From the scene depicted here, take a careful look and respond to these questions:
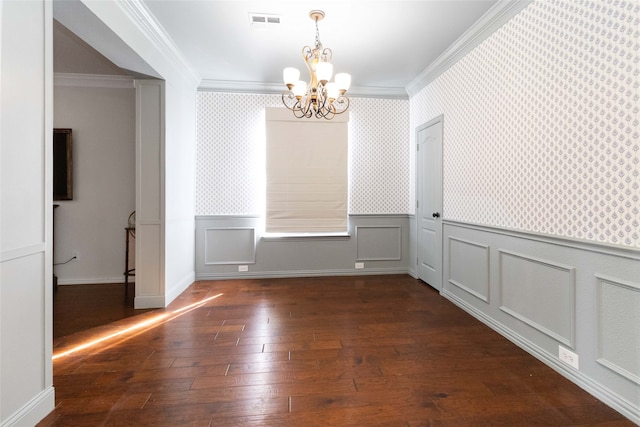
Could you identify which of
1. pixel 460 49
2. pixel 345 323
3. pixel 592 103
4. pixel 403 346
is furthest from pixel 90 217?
pixel 592 103

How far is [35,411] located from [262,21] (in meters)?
3.33

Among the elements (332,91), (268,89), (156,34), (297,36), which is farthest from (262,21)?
(268,89)

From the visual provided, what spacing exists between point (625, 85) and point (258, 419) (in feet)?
9.03

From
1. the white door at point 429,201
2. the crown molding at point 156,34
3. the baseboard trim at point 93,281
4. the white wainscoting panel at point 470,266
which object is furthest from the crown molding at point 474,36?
the baseboard trim at point 93,281

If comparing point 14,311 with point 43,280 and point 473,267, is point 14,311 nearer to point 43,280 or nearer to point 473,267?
point 43,280

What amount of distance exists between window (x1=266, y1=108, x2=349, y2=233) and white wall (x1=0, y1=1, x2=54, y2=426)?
309 cm

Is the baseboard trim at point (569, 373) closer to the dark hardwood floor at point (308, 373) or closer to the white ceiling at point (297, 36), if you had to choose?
the dark hardwood floor at point (308, 373)

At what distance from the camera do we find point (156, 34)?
3160 millimetres

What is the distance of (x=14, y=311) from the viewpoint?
61.5 inches

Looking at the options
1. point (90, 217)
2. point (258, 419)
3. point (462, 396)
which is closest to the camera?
point (258, 419)

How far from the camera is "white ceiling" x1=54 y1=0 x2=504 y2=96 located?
9.29 feet

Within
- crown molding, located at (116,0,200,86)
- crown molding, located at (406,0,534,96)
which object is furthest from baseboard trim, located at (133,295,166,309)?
crown molding, located at (406,0,534,96)

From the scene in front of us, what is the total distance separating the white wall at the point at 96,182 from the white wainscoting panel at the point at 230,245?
1156 mm

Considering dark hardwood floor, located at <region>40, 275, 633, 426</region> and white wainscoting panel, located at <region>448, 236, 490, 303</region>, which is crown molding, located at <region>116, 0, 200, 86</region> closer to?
dark hardwood floor, located at <region>40, 275, 633, 426</region>
